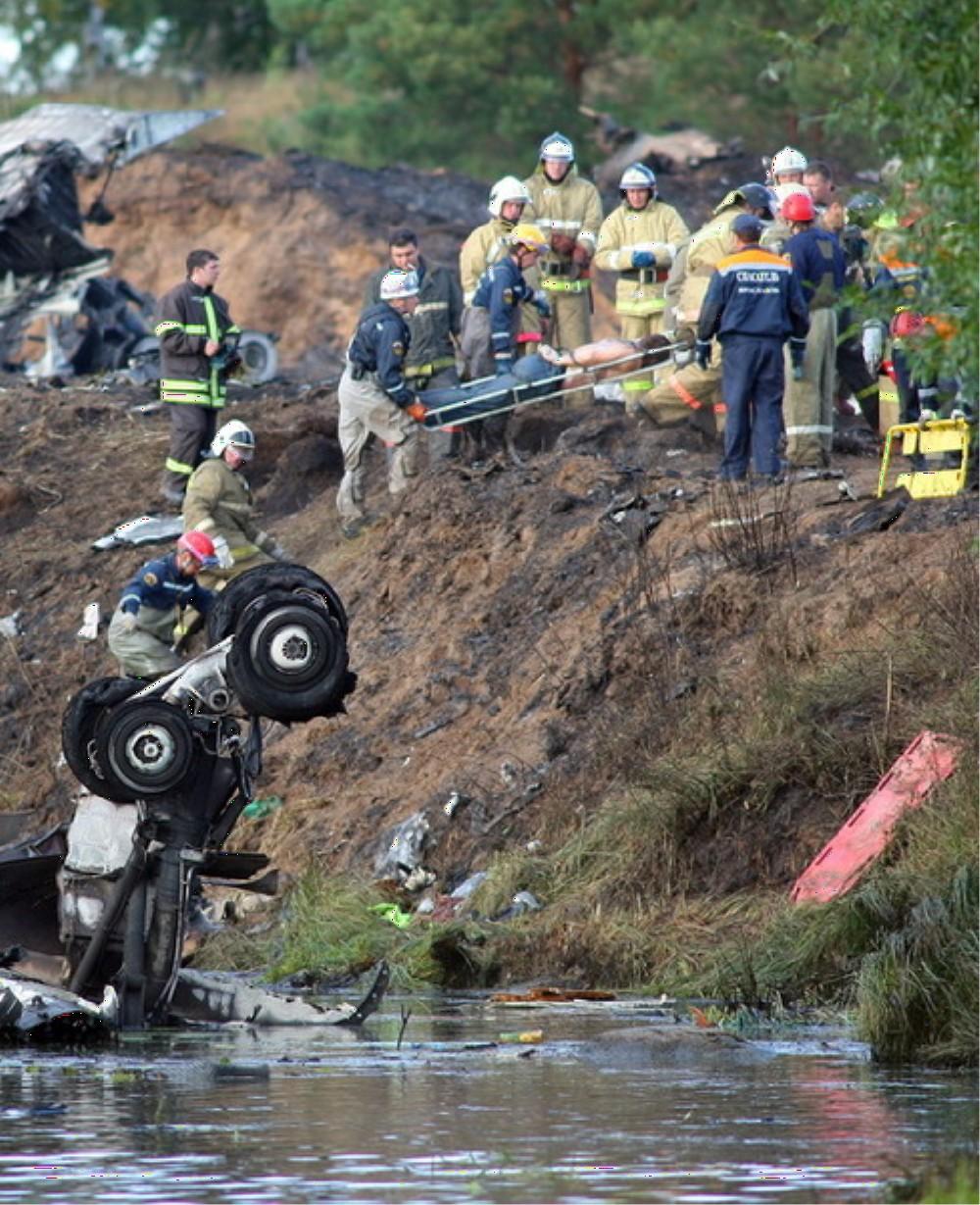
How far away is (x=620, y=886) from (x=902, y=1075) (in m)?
4.72

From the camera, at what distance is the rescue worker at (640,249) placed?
23328 mm

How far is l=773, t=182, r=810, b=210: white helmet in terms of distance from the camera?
70.3 feet

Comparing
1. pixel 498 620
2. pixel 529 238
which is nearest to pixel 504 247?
pixel 529 238

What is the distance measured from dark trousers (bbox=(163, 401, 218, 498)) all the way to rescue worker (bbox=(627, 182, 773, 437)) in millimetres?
3925

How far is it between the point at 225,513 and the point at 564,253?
13.5 ft

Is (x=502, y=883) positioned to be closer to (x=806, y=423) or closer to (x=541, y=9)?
(x=806, y=423)

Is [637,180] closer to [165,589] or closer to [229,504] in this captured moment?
[229,504]

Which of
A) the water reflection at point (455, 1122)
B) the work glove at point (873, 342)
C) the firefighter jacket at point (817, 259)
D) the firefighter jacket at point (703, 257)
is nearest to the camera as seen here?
the water reflection at point (455, 1122)

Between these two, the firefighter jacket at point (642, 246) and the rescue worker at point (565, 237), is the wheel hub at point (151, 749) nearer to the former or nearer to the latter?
the firefighter jacket at point (642, 246)

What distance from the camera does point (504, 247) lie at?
2294cm

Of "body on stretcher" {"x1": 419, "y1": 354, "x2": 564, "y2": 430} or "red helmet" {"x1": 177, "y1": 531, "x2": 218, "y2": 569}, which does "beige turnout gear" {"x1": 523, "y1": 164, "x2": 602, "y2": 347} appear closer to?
A: "body on stretcher" {"x1": 419, "y1": 354, "x2": 564, "y2": 430}

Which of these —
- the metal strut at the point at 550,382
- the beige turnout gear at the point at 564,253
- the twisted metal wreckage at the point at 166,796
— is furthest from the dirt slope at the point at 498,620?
the twisted metal wreckage at the point at 166,796

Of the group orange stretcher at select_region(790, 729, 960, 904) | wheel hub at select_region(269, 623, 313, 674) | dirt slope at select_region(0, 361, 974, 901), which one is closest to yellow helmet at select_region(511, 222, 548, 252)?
dirt slope at select_region(0, 361, 974, 901)

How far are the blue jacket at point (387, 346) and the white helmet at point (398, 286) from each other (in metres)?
0.13
